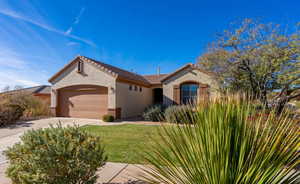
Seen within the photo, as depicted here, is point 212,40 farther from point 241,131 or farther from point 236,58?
point 241,131

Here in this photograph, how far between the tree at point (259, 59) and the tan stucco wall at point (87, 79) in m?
8.44

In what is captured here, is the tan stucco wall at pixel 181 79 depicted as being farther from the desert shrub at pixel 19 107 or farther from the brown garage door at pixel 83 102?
the desert shrub at pixel 19 107

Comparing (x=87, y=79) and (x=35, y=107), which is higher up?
(x=87, y=79)

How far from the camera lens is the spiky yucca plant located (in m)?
1.37

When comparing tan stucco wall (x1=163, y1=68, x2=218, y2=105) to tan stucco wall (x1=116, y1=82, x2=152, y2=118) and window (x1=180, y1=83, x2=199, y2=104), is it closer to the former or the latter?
window (x1=180, y1=83, x2=199, y2=104)

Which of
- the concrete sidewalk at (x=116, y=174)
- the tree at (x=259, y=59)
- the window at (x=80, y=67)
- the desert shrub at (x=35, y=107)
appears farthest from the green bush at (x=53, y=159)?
the desert shrub at (x=35, y=107)

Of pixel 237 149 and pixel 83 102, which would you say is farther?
pixel 83 102

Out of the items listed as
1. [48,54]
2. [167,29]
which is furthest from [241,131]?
[48,54]

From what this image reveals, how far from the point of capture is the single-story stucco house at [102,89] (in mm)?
13328

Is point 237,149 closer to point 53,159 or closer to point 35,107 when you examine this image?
point 53,159

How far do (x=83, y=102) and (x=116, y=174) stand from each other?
1197cm

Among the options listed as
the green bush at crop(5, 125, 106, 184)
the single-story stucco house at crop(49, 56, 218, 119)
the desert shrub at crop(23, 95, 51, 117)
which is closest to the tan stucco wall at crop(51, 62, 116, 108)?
the single-story stucco house at crop(49, 56, 218, 119)

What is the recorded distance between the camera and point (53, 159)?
2.30m

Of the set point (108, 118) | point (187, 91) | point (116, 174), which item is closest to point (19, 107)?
point (108, 118)
